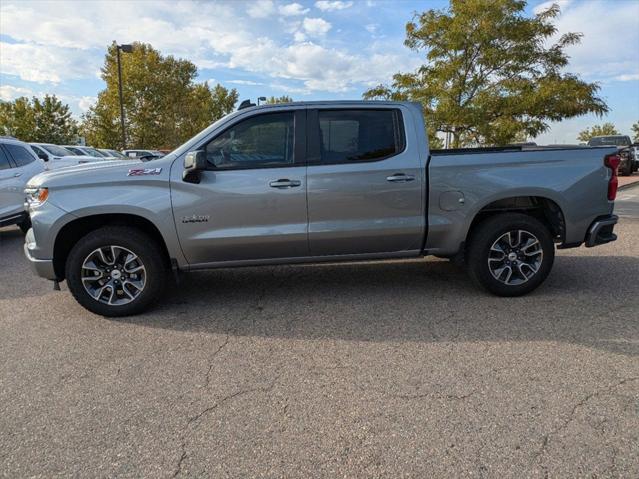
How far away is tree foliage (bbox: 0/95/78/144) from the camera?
44.5 metres

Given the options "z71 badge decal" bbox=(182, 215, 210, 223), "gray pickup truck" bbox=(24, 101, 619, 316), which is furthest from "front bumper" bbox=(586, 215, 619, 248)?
"z71 badge decal" bbox=(182, 215, 210, 223)

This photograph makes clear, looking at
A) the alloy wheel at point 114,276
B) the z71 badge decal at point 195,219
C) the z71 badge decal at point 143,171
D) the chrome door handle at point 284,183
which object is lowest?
the alloy wheel at point 114,276

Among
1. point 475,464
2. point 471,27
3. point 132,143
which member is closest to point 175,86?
point 132,143

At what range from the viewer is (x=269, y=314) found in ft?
14.8

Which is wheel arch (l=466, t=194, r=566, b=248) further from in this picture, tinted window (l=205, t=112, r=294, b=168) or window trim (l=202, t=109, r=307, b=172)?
tinted window (l=205, t=112, r=294, b=168)

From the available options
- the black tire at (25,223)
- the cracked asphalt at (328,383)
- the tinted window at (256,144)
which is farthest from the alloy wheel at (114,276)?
the black tire at (25,223)

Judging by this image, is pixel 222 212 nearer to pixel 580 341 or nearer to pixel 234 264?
pixel 234 264

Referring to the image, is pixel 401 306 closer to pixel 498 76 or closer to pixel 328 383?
pixel 328 383

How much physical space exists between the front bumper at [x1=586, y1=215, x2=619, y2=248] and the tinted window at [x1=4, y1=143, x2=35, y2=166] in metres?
9.05

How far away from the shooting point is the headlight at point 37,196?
171 inches

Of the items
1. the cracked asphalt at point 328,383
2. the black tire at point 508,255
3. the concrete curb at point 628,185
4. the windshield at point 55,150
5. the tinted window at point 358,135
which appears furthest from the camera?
the concrete curb at point 628,185

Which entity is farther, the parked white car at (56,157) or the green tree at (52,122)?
the green tree at (52,122)

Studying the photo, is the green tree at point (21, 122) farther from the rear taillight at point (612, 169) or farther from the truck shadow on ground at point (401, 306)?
the rear taillight at point (612, 169)

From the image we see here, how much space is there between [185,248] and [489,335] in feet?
9.06
